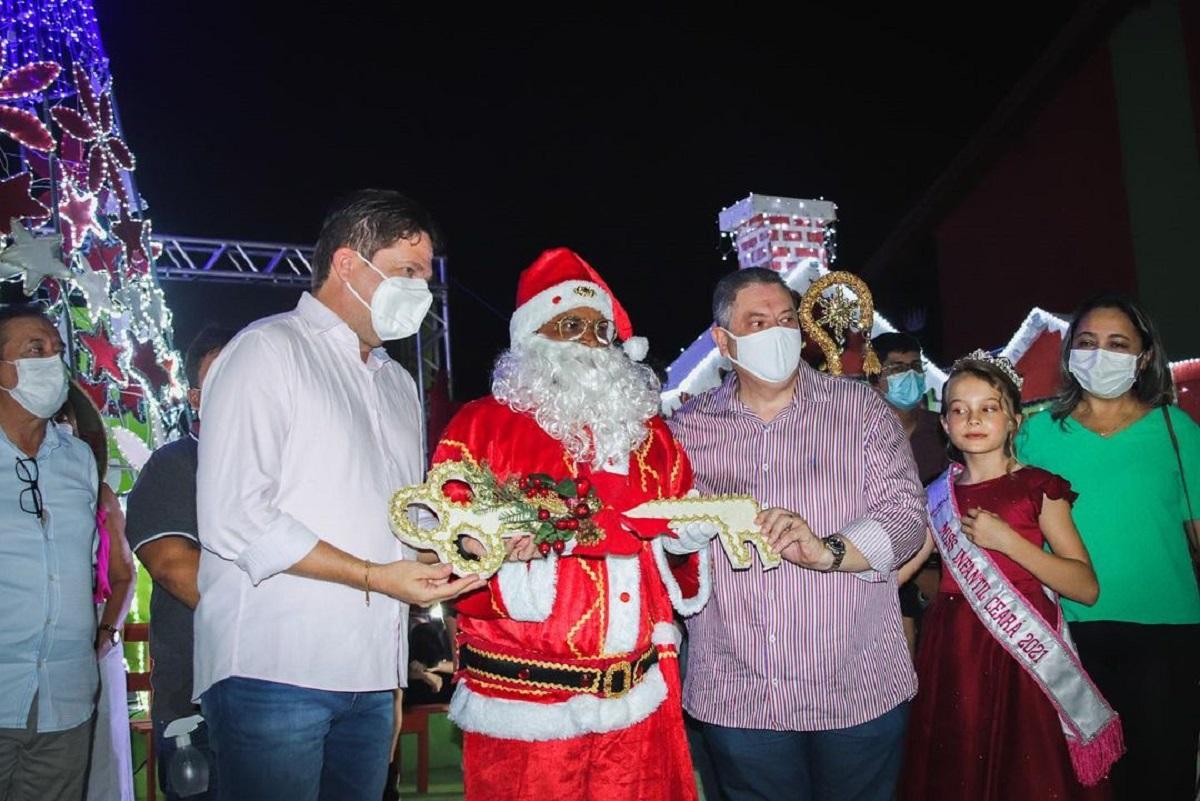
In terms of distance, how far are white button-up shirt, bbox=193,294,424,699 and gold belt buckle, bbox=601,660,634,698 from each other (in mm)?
624

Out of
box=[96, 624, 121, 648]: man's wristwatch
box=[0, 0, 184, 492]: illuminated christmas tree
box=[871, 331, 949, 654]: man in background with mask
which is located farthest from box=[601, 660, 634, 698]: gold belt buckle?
box=[0, 0, 184, 492]: illuminated christmas tree

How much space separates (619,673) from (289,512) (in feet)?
3.70

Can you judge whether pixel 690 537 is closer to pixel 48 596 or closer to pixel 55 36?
pixel 48 596

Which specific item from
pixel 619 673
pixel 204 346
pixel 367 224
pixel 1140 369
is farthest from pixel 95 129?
pixel 1140 369

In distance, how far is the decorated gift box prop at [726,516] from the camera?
9.12ft

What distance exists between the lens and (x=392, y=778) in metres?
4.73

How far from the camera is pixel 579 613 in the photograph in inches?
112

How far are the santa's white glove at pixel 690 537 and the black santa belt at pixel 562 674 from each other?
386mm

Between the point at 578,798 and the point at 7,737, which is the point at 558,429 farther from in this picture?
the point at 7,737

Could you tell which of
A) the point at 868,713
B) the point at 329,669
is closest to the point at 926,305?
the point at 868,713

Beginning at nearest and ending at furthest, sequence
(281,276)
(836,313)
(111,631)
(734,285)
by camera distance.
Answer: (734,285) < (111,631) < (836,313) < (281,276)

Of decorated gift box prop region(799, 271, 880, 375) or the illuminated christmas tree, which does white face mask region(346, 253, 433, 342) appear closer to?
decorated gift box prop region(799, 271, 880, 375)

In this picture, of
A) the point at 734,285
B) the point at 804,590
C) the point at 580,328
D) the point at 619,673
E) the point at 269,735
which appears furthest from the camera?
the point at 734,285

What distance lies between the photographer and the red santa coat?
2.76 m
